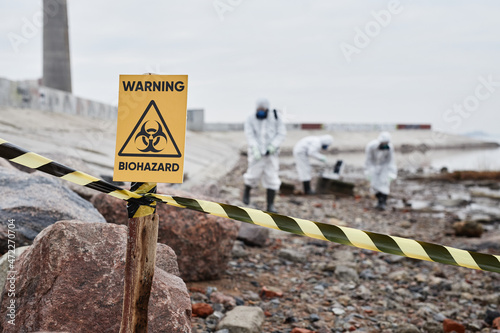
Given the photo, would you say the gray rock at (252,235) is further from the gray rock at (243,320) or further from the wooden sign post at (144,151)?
the wooden sign post at (144,151)

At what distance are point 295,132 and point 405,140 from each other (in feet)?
31.6

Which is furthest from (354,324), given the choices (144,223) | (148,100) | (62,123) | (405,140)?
(405,140)

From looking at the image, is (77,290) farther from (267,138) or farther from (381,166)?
(381,166)

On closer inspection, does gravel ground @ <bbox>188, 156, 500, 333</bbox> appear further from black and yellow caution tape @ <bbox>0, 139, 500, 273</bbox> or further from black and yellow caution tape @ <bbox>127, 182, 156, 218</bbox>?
black and yellow caution tape @ <bbox>127, 182, 156, 218</bbox>

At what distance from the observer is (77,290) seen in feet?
6.97

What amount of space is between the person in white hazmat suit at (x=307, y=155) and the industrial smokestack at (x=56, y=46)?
34.7 feet

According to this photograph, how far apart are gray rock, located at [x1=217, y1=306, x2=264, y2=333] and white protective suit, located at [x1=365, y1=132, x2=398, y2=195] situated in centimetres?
702

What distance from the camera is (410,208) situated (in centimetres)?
964

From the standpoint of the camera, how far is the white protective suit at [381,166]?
9.77m

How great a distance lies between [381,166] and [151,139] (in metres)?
8.69

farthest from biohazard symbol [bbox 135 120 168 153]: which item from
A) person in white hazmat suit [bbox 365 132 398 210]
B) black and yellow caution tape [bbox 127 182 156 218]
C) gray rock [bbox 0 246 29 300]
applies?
person in white hazmat suit [bbox 365 132 398 210]

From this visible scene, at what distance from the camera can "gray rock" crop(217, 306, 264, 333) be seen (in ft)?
9.78

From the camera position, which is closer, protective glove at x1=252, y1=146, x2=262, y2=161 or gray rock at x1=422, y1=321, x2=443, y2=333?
gray rock at x1=422, y1=321, x2=443, y2=333

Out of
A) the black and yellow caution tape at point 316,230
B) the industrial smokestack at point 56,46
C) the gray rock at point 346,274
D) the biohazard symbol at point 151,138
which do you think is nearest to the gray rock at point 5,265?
the black and yellow caution tape at point 316,230
